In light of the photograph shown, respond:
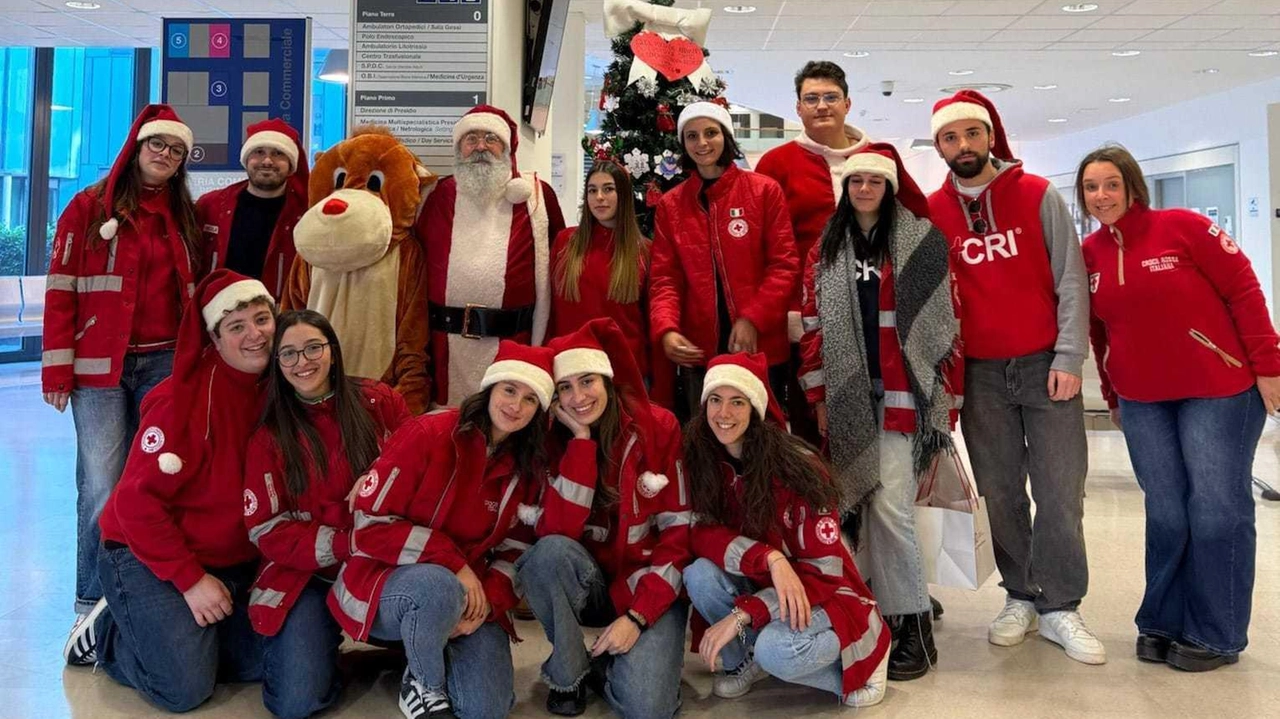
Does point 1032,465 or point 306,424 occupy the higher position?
point 306,424

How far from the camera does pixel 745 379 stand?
2582 millimetres

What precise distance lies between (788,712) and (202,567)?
5.18 ft

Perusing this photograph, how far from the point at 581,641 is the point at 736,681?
1.46 feet

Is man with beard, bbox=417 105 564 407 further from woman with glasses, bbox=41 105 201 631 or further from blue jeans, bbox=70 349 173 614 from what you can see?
blue jeans, bbox=70 349 173 614

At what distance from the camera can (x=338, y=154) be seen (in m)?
3.16

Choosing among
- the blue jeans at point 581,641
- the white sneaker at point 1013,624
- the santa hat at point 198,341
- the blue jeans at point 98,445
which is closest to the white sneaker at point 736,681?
the blue jeans at point 581,641

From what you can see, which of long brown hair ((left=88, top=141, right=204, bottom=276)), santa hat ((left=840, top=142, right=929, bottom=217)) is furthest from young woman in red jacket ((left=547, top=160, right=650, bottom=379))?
long brown hair ((left=88, top=141, right=204, bottom=276))

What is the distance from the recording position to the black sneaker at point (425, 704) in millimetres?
2441

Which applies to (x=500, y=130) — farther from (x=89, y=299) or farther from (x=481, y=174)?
(x=89, y=299)

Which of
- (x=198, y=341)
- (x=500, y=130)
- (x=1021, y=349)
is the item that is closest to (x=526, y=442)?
(x=198, y=341)

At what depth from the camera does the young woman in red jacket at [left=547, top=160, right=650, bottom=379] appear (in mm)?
3168

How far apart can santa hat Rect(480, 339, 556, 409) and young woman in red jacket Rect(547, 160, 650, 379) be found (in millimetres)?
623

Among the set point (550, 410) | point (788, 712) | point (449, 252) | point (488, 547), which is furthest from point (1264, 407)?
point (449, 252)

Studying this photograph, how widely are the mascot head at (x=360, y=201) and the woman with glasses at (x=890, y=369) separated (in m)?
1.35
